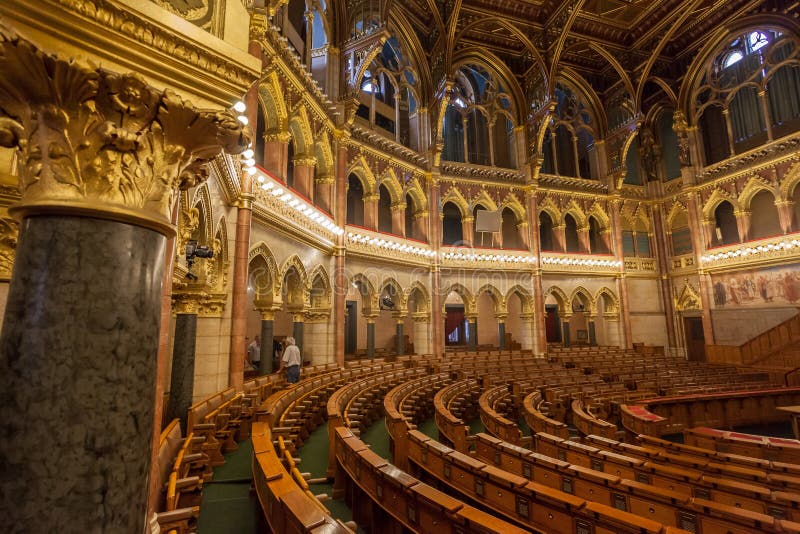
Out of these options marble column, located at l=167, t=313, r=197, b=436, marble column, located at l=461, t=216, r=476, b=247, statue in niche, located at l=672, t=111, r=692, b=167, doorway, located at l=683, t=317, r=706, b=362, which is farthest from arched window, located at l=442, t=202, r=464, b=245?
marble column, located at l=167, t=313, r=197, b=436

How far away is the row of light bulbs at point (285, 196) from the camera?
24.6 feet

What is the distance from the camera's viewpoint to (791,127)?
16.8 m

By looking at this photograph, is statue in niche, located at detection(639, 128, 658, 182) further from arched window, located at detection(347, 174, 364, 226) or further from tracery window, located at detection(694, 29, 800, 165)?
arched window, located at detection(347, 174, 364, 226)

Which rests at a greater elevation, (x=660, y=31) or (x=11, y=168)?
(x=660, y=31)

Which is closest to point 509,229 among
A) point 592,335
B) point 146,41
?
point 592,335

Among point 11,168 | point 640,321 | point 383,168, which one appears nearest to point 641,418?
point 11,168

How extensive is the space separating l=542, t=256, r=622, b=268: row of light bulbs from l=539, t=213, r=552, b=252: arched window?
2.12 m

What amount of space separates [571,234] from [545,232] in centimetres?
153

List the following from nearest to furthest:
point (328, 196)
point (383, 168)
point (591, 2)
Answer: point (328, 196)
point (383, 168)
point (591, 2)

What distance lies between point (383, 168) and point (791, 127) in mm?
17108

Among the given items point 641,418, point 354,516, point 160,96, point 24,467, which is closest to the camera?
point 24,467

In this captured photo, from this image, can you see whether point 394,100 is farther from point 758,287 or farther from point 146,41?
point 758,287

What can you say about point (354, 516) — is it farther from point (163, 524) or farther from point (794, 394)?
point (794, 394)

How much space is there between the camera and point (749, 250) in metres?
17.0
